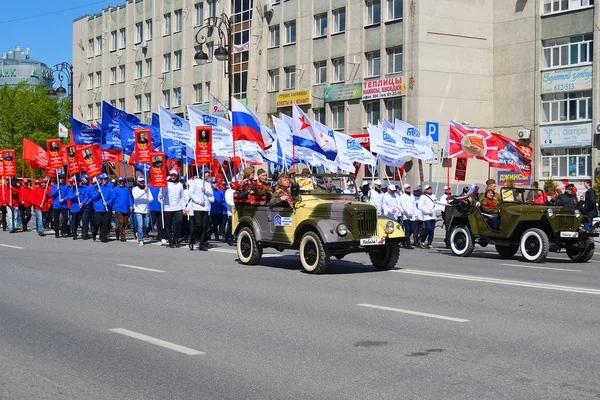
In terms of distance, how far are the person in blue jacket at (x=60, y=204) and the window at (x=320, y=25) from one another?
28.4m

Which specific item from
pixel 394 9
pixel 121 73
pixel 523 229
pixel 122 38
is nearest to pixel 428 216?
pixel 523 229

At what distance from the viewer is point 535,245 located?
1831cm

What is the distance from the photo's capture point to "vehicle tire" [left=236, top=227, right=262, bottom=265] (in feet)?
53.5

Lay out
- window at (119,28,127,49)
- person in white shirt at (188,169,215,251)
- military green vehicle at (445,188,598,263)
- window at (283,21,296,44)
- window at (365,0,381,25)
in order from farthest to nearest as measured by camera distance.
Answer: window at (119,28,127,49)
window at (283,21,296,44)
window at (365,0,381,25)
person in white shirt at (188,169,215,251)
military green vehicle at (445,188,598,263)

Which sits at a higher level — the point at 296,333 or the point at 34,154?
the point at 34,154

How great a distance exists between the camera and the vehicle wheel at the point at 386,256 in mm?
15539

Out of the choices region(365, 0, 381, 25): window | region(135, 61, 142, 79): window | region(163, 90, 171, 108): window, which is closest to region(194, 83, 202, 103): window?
region(163, 90, 171, 108): window

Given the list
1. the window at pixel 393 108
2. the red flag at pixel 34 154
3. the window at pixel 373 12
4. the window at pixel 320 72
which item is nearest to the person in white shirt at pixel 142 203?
the red flag at pixel 34 154

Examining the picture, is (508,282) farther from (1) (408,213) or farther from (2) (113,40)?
(2) (113,40)

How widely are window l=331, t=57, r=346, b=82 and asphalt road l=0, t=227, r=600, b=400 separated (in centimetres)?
3716

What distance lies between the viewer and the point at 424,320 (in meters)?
9.55

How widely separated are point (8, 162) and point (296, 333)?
81.6ft

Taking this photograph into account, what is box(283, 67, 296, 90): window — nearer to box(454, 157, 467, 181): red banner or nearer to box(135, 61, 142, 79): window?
box(135, 61, 142, 79): window

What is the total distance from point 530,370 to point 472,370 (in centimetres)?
44
